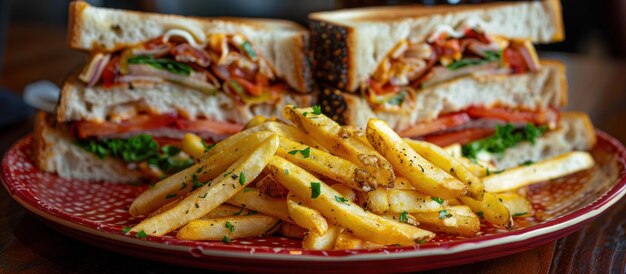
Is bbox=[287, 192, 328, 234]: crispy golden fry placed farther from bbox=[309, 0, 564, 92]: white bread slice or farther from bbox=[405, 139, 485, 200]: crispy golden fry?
bbox=[309, 0, 564, 92]: white bread slice

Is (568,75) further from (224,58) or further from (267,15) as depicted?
(267,15)

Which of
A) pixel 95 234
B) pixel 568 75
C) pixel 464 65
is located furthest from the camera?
pixel 568 75

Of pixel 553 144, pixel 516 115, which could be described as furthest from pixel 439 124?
pixel 553 144

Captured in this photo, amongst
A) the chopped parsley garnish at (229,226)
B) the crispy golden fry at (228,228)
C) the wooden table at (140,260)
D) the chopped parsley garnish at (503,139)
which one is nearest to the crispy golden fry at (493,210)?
the wooden table at (140,260)

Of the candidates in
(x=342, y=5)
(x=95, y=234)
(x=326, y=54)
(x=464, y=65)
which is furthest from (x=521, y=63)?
(x=95, y=234)

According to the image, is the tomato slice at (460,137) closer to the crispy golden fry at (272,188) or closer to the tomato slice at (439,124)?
the tomato slice at (439,124)

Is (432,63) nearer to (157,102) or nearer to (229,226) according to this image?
(157,102)
